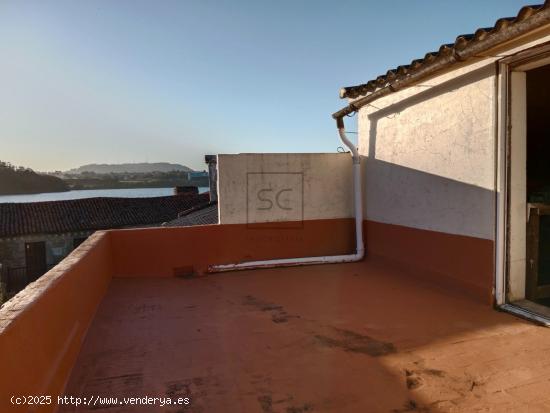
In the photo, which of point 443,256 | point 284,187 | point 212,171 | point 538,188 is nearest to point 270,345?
point 443,256

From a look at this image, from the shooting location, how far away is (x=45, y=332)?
8.01 feet

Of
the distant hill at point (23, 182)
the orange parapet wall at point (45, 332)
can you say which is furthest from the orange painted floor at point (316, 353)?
the distant hill at point (23, 182)

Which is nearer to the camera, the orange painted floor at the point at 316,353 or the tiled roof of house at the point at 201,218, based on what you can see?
the orange painted floor at the point at 316,353

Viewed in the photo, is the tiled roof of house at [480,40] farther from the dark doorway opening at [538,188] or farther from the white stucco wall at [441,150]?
the dark doorway opening at [538,188]

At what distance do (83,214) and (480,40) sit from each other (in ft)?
79.3

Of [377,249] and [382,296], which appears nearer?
[382,296]

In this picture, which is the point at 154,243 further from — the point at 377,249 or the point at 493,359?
the point at 493,359

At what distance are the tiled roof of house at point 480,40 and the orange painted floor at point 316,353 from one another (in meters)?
2.79

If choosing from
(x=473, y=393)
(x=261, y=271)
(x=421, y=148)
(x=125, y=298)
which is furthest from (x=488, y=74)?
(x=125, y=298)

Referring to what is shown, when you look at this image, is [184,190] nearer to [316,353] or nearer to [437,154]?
[437,154]

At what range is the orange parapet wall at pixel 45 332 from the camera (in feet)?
6.00

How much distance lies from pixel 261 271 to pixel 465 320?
3.34m

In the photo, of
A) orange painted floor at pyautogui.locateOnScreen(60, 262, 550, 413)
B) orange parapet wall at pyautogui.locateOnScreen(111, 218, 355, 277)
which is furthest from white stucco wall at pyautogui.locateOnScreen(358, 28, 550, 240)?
orange painted floor at pyautogui.locateOnScreen(60, 262, 550, 413)

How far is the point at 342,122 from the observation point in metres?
6.96
